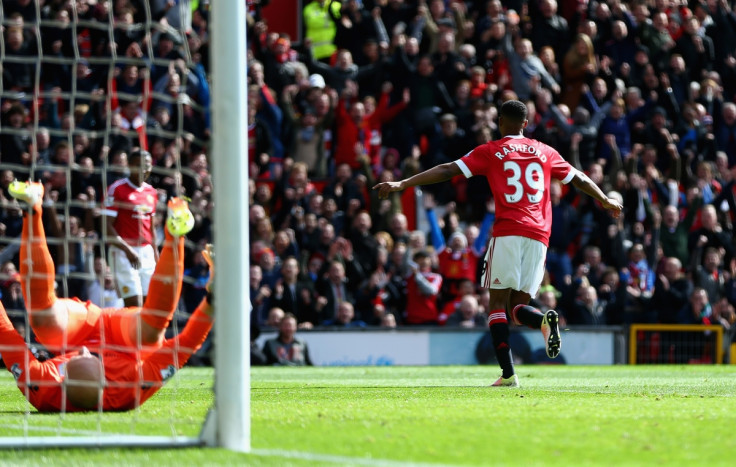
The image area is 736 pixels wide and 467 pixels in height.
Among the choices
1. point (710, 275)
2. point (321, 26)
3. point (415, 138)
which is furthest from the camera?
point (321, 26)

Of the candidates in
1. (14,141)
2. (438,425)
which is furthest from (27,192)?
(14,141)

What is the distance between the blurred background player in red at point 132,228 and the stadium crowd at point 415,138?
1914mm

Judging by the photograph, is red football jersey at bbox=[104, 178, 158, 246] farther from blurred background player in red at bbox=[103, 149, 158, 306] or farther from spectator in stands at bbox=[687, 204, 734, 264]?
spectator in stands at bbox=[687, 204, 734, 264]

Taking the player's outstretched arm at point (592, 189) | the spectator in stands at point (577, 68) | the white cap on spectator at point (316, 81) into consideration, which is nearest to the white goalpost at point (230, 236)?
the player's outstretched arm at point (592, 189)

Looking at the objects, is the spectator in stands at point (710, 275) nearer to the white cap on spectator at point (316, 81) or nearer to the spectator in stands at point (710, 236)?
the spectator in stands at point (710, 236)

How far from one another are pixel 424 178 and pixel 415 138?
9.20m

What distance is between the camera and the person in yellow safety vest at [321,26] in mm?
19312

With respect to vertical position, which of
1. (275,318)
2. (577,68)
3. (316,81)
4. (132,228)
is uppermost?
(577,68)

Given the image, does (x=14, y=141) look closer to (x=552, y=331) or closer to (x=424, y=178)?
(x=424, y=178)

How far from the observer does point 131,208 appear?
11.5 m

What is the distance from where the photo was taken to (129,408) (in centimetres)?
→ 683

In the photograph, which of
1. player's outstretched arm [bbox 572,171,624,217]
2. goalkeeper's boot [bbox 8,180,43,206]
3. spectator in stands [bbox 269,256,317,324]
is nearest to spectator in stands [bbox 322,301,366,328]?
spectator in stands [bbox 269,256,317,324]

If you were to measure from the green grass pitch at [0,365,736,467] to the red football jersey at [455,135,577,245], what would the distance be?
1234mm

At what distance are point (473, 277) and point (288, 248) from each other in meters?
2.62
